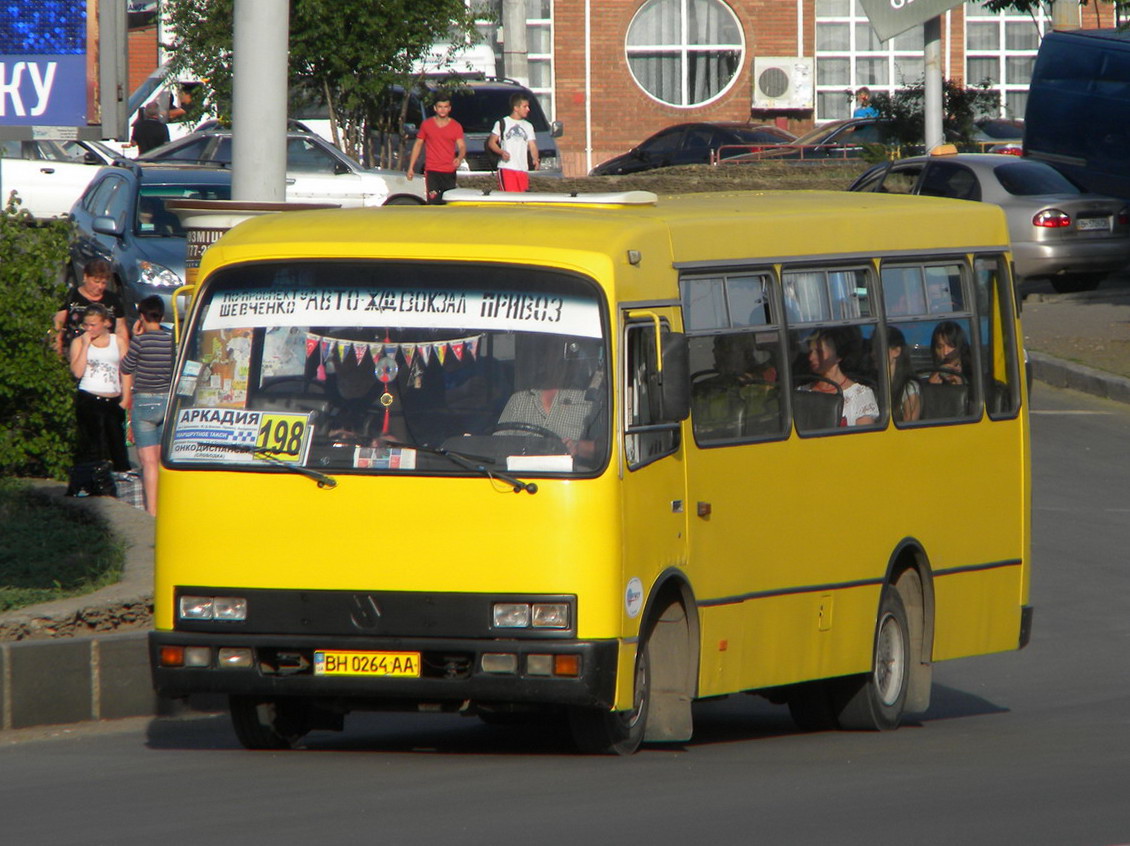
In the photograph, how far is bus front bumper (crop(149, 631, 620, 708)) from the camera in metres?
7.82

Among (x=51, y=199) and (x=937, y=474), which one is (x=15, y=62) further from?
(x=51, y=199)

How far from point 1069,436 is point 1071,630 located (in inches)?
245

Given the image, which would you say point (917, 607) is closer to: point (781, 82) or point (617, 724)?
point (617, 724)

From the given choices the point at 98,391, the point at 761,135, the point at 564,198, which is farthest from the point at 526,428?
the point at 761,135

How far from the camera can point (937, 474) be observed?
1038 cm

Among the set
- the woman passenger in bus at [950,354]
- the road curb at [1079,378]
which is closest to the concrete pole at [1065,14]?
the road curb at [1079,378]

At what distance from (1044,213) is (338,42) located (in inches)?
444

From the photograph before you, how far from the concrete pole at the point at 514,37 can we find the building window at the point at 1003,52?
37.7 feet

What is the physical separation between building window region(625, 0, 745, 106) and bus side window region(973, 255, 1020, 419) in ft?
145

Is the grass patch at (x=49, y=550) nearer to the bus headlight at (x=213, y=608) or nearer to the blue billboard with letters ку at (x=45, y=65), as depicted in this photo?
the bus headlight at (x=213, y=608)

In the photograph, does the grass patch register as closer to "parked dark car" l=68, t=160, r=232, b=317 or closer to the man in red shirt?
"parked dark car" l=68, t=160, r=232, b=317

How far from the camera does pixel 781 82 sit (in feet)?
178

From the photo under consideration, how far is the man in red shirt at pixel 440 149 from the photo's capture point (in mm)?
26031

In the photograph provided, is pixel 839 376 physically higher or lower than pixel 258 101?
lower
